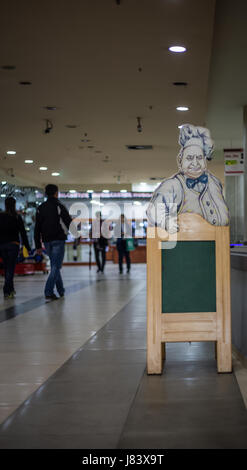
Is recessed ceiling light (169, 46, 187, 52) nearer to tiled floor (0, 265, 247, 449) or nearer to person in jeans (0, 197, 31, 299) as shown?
tiled floor (0, 265, 247, 449)

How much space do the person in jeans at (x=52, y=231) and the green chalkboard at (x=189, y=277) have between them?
15.1 feet

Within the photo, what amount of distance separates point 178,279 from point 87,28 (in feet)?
11.4

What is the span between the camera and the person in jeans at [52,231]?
26.6 ft

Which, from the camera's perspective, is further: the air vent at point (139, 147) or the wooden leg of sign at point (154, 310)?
the air vent at point (139, 147)

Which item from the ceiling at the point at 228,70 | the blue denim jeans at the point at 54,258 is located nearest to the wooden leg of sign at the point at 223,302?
the ceiling at the point at 228,70

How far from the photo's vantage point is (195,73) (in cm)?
753

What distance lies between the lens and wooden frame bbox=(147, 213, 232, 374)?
Result: 3531 millimetres

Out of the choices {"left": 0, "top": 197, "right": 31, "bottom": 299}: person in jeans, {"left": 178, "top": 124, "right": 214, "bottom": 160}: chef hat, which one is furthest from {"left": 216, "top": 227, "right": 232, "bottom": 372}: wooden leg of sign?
{"left": 0, "top": 197, "right": 31, "bottom": 299}: person in jeans

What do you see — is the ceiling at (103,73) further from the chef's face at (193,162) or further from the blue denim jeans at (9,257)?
the blue denim jeans at (9,257)

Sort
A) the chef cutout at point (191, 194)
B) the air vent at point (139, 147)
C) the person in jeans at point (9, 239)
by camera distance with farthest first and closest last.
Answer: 1. the air vent at point (139, 147)
2. the person in jeans at point (9, 239)
3. the chef cutout at point (191, 194)

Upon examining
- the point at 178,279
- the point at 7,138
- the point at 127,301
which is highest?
the point at 7,138

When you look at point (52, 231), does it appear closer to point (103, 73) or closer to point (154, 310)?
point (103, 73)
